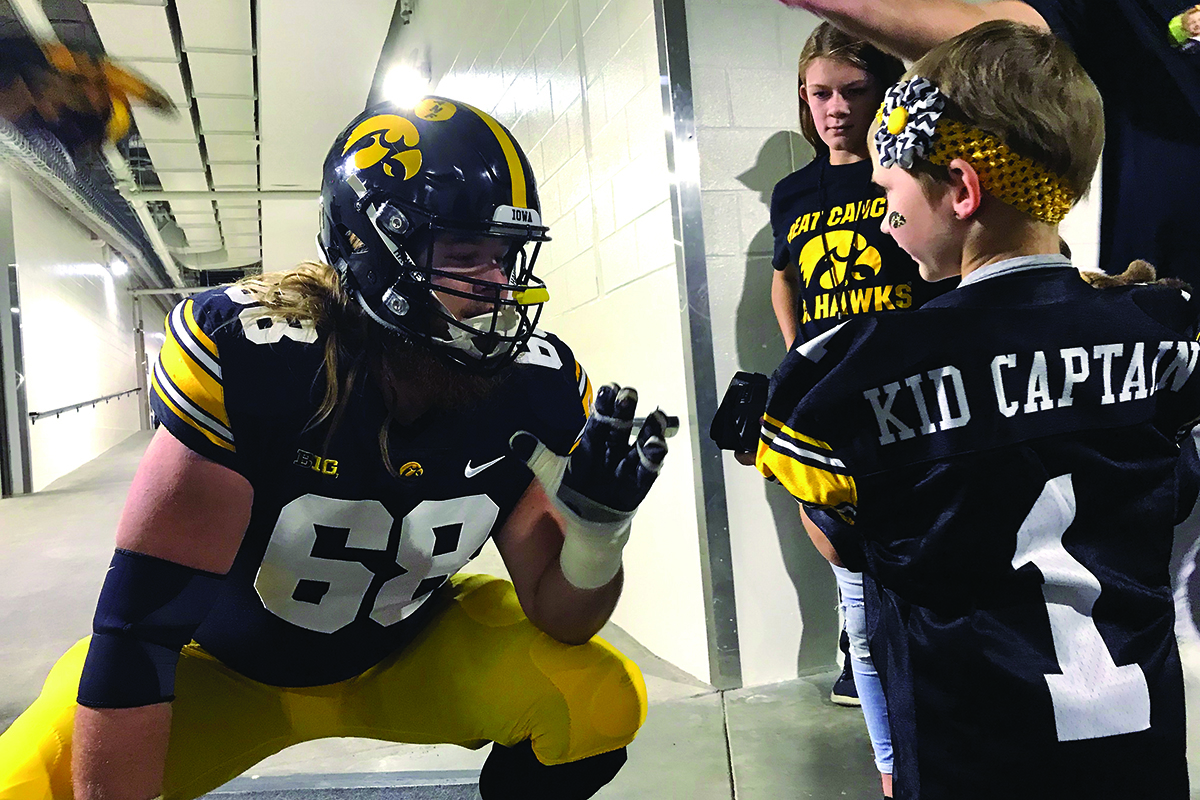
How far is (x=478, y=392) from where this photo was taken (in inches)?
45.1

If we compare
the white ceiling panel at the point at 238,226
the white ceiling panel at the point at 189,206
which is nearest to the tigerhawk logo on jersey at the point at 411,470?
the white ceiling panel at the point at 189,206

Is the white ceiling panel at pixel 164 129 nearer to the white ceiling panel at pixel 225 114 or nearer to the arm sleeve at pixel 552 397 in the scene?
the white ceiling panel at pixel 225 114

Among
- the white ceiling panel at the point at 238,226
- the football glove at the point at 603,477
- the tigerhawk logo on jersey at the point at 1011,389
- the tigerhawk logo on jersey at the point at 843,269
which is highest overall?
the white ceiling panel at the point at 238,226

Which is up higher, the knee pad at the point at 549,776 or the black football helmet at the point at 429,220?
the black football helmet at the point at 429,220

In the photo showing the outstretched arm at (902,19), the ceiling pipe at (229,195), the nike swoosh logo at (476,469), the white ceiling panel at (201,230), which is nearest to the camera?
the nike swoosh logo at (476,469)

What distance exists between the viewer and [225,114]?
22.9 ft

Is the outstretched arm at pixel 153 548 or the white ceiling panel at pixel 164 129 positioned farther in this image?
the white ceiling panel at pixel 164 129

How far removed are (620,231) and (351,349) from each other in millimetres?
1477

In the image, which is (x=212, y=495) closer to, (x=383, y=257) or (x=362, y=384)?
(x=362, y=384)

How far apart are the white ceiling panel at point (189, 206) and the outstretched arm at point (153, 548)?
1038 cm

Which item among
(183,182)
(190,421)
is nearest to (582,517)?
(190,421)

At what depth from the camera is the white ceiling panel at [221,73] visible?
5.85m

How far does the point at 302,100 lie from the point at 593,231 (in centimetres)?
516

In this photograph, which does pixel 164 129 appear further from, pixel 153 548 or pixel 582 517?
pixel 582 517
